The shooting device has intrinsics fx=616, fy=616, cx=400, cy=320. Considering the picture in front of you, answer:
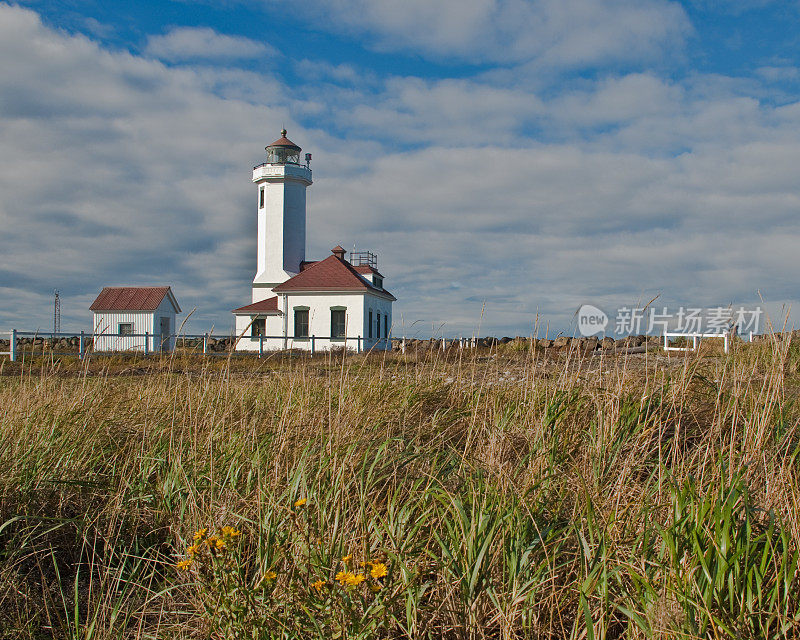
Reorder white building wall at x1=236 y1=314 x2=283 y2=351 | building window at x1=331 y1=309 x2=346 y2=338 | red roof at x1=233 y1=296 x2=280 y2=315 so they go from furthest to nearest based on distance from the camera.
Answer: red roof at x1=233 y1=296 x2=280 y2=315
building window at x1=331 y1=309 x2=346 y2=338
white building wall at x1=236 y1=314 x2=283 y2=351

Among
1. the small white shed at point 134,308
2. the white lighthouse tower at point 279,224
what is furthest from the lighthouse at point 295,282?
the small white shed at point 134,308

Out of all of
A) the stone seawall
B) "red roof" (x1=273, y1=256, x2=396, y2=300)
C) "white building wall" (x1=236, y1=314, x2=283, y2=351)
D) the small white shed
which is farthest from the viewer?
the small white shed

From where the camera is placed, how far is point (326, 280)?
98.5 feet

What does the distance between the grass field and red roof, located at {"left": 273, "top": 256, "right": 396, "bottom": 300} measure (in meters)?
25.0

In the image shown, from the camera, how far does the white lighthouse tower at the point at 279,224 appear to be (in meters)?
32.1

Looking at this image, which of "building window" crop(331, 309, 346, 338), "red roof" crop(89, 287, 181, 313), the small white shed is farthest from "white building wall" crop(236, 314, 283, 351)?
"red roof" crop(89, 287, 181, 313)

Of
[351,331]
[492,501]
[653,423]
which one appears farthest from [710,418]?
[351,331]

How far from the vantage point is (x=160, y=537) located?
3174 mm

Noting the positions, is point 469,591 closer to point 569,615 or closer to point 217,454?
point 569,615

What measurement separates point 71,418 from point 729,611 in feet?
13.7

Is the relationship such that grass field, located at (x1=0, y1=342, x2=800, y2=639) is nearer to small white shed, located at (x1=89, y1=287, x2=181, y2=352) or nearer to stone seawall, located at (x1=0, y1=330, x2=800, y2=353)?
stone seawall, located at (x1=0, y1=330, x2=800, y2=353)

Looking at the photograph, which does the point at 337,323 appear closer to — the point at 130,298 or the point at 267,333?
the point at 267,333

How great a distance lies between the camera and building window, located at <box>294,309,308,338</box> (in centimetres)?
2959

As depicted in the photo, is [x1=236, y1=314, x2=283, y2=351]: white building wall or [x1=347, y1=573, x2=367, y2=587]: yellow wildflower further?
[x1=236, y1=314, x2=283, y2=351]: white building wall
